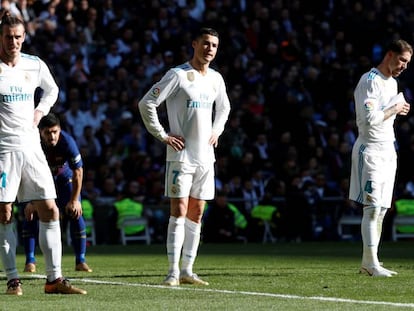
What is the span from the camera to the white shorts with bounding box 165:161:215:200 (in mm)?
12344

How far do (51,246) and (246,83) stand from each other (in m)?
18.7

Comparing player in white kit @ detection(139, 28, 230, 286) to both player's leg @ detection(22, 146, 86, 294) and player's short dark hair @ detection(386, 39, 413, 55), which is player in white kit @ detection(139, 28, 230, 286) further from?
player's short dark hair @ detection(386, 39, 413, 55)

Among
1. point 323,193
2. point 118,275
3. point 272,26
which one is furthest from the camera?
point 272,26

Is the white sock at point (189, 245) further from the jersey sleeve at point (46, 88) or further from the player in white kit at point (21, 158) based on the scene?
the jersey sleeve at point (46, 88)

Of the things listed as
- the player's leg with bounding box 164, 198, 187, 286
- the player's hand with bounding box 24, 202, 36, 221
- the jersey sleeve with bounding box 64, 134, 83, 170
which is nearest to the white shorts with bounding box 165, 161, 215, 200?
the player's leg with bounding box 164, 198, 187, 286

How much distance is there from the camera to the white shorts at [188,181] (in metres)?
12.3

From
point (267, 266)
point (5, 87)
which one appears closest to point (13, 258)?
point (5, 87)

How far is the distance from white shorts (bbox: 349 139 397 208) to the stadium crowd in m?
12.1

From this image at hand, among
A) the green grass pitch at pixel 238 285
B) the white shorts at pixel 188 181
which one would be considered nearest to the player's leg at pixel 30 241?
the green grass pitch at pixel 238 285

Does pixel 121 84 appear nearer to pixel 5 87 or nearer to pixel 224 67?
pixel 224 67

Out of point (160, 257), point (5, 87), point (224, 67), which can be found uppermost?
point (224, 67)

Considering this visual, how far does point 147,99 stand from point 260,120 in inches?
622

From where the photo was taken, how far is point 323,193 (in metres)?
26.5

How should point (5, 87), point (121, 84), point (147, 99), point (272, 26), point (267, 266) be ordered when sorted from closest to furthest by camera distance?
point (5, 87), point (147, 99), point (267, 266), point (121, 84), point (272, 26)
